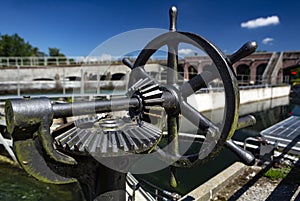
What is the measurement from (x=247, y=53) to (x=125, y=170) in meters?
0.75

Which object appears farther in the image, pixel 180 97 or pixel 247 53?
pixel 180 97

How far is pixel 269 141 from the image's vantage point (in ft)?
16.7

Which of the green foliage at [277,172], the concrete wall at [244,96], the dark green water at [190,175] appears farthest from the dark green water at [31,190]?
the concrete wall at [244,96]

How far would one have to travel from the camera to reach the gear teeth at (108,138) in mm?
851

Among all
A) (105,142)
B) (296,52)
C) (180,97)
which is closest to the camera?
(105,142)

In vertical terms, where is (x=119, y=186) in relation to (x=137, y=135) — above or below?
below

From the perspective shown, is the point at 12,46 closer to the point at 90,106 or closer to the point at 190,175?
the point at 190,175

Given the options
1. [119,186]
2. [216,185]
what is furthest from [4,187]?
[119,186]

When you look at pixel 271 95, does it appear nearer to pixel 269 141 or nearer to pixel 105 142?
pixel 269 141

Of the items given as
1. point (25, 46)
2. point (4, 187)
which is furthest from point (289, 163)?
point (25, 46)

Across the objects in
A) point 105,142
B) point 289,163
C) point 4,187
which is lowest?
point 4,187

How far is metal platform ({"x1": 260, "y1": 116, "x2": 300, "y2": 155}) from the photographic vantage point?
4906 mm

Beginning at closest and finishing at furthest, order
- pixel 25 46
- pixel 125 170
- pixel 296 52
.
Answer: pixel 125 170, pixel 296 52, pixel 25 46

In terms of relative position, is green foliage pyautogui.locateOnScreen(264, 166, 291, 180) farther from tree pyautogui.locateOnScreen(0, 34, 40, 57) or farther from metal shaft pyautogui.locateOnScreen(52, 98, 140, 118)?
tree pyautogui.locateOnScreen(0, 34, 40, 57)
